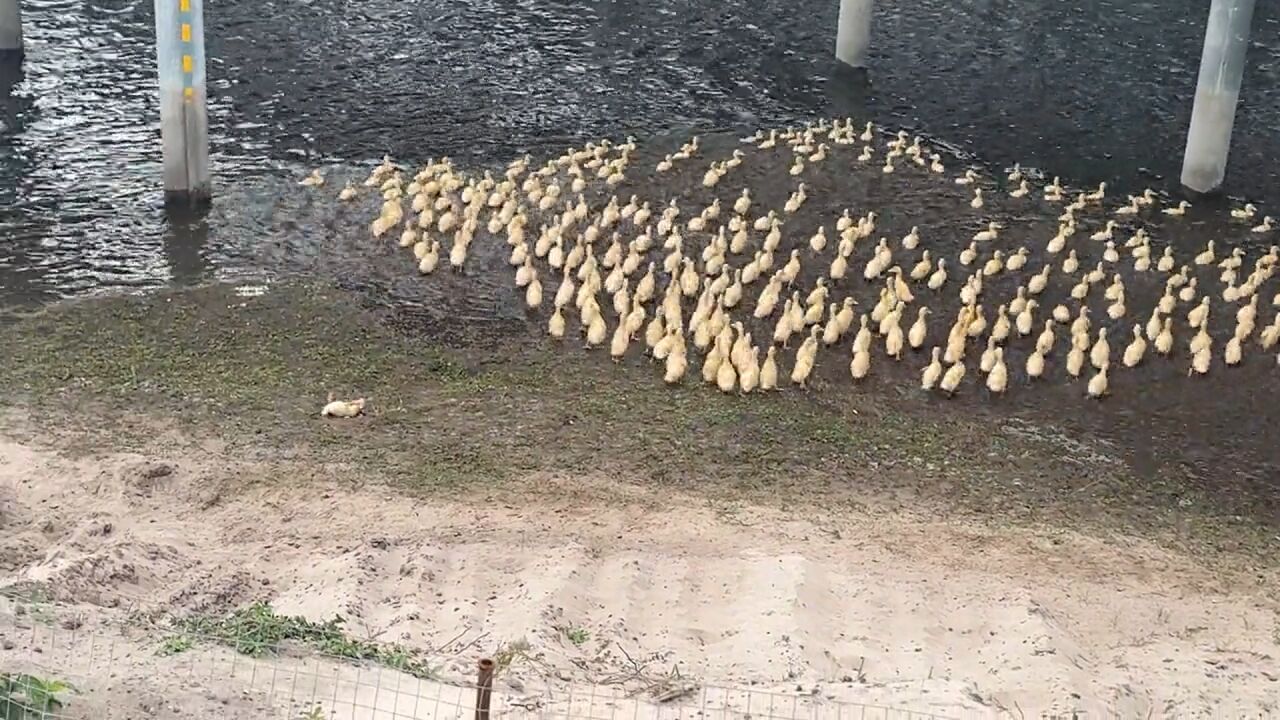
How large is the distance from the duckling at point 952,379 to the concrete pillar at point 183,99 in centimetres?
837

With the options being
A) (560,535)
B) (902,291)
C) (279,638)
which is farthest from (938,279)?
(279,638)

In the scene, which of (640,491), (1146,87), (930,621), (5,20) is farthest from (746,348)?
(5,20)

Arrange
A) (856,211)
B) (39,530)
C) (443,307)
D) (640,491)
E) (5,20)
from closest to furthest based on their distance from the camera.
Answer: (39,530)
(640,491)
(443,307)
(856,211)
(5,20)

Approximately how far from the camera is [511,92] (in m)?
21.1

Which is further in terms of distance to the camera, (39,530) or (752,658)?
(39,530)

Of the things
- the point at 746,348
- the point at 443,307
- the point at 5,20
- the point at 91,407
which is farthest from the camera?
the point at 5,20

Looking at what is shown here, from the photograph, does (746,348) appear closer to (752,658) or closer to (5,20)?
(752,658)

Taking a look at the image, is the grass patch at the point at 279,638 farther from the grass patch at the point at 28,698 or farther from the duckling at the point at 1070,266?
the duckling at the point at 1070,266

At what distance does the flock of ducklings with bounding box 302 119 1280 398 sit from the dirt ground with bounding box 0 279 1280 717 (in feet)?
2.34

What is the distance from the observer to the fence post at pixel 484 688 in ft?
18.8

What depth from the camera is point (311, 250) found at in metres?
15.4

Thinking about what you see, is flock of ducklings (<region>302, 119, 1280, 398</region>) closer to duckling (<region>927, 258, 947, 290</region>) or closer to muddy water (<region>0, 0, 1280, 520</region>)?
duckling (<region>927, 258, 947, 290</region>)

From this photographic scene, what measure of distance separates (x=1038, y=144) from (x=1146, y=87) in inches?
138

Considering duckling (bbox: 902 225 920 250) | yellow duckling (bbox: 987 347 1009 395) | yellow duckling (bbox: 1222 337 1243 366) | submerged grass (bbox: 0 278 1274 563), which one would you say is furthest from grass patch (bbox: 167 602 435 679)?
duckling (bbox: 902 225 920 250)
